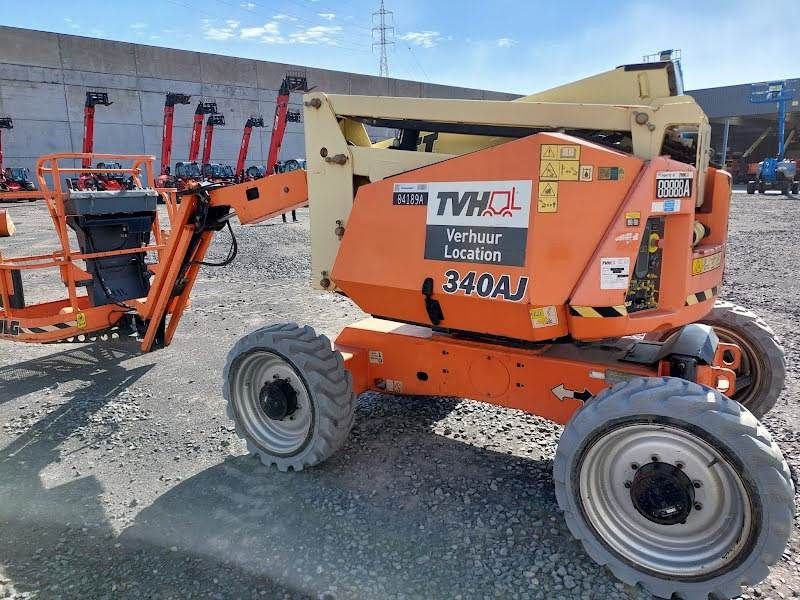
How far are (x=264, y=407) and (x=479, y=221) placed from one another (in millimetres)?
1991

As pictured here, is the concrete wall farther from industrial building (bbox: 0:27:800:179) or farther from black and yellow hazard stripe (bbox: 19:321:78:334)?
black and yellow hazard stripe (bbox: 19:321:78:334)

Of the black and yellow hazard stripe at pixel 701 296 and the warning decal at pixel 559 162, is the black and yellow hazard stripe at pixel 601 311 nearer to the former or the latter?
the black and yellow hazard stripe at pixel 701 296

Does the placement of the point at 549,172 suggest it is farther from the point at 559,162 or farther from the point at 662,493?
the point at 662,493

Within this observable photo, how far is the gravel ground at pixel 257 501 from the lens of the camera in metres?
2.95

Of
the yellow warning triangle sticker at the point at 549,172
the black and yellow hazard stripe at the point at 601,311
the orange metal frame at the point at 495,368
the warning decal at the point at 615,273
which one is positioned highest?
the yellow warning triangle sticker at the point at 549,172

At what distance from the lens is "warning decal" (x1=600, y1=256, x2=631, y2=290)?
3.01 m

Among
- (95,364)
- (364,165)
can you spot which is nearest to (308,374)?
(364,165)

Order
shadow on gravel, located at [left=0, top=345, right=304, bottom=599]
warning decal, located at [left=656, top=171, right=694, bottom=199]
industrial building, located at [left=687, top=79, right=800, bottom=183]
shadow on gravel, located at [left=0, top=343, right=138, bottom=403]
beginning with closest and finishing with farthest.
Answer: shadow on gravel, located at [left=0, top=345, right=304, bottom=599]
warning decal, located at [left=656, top=171, right=694, bottom=199]
shadow on gravel, located at [left=0, top=343, right=138, bottom=403]
industrial building, located at [left=687, top=79, right=800, bottom=183]

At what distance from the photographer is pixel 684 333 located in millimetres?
3568

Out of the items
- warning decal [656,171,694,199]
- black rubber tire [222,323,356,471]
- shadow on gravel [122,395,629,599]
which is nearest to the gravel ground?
shadow on gravel [122,395,629,599]

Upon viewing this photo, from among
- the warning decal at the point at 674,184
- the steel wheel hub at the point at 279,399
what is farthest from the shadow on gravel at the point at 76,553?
the warning decal at the point at 674,184

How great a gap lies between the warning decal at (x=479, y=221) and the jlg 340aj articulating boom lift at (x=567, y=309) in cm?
1

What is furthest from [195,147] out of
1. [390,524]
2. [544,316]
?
[544,316]

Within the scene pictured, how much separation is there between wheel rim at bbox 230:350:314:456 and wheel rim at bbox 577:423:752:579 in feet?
6.23
